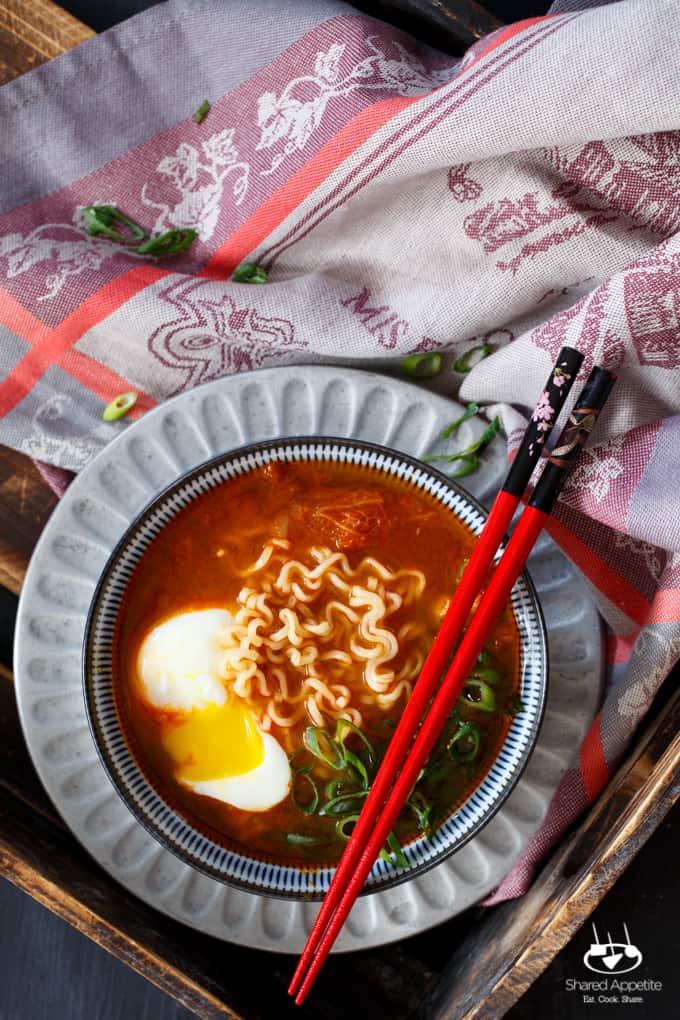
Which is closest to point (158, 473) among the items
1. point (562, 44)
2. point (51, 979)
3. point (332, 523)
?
point (332, 523)

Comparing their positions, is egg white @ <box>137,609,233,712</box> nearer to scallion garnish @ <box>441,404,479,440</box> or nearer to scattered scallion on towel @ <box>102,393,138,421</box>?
scattered scallion on towel @ <box>102,393,138,421</box>

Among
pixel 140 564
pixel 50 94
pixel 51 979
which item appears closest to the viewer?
pixel 140 564

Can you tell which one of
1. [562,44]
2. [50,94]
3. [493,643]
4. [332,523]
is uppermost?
[50,94]

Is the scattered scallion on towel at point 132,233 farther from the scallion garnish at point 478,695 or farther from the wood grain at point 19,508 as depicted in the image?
the scallion garnish at point 478,695

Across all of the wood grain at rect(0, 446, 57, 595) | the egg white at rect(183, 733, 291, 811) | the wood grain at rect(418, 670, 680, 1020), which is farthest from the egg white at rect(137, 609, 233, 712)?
the wood grain at rect(418, 670, 680, 1020)

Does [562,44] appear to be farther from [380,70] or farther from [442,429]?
[442,429]

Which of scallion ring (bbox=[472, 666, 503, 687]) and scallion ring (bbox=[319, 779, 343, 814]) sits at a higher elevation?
scallion ring (bbox=[472, 666, 503, 687])

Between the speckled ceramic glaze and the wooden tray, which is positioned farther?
the speckled ceramic glaze
